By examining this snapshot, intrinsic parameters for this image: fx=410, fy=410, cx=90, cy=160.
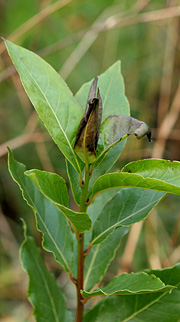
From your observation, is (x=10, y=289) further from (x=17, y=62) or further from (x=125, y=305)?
(x=17, y=62)

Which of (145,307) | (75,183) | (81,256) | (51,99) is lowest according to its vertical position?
(145,307)

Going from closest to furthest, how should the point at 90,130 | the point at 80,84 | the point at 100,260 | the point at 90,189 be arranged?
the point at 90,130 < the point at 90,189 < the point at 100,260 < the point at 80,84

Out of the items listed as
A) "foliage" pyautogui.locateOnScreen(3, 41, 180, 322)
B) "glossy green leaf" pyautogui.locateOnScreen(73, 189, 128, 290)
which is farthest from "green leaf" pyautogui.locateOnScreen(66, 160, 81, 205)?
"glossy green leaf" pyautogui.locateOnScreen(73, 189, 128, 290)

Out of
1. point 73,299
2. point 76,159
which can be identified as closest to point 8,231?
point 73,299

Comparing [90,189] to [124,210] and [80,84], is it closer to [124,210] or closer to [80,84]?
[124,210]

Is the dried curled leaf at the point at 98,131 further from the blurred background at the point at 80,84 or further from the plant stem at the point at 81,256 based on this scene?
the blurred background at the point at 80,84

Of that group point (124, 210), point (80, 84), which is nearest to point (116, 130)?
point (124, 210)

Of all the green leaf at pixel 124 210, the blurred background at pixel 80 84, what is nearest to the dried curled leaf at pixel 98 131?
the green leaf at pixel 124 210
